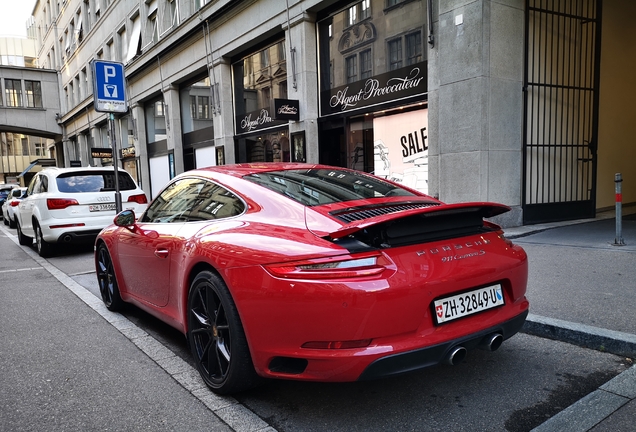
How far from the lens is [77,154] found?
1531 inches

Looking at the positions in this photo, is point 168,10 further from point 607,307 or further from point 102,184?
point 607,307

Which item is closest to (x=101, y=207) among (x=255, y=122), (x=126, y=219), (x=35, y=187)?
(x=35, y=187)

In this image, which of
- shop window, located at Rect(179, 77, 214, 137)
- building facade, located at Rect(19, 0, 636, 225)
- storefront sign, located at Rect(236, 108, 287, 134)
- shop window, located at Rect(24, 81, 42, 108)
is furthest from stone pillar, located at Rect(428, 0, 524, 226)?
shop window, located at Rect(24, 81, 42, 108)

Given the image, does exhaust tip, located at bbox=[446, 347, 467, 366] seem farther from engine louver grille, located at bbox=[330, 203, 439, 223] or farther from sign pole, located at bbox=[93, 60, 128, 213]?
sign pole, located at bbox=[93, 60, 128, 213]

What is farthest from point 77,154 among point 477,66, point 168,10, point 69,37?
point 477,66

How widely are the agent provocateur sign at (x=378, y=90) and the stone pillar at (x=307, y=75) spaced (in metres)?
0.34

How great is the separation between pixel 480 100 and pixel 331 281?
6.59 meters

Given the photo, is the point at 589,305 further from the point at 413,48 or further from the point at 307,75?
the point at 307,75

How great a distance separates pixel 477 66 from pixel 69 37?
37822 millimetres

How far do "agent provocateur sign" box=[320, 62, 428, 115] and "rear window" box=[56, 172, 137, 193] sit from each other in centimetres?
544

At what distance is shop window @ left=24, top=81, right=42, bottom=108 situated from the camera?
4044 cm

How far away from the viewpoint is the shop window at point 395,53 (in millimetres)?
9906

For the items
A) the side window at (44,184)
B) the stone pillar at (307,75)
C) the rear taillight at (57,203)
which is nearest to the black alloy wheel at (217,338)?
the rear taillight at (57,203)

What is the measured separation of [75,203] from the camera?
27.0 ft
